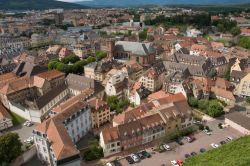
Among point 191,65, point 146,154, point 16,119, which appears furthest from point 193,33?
point 146,154

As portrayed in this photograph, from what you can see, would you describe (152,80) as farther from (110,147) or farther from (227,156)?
(227,156)

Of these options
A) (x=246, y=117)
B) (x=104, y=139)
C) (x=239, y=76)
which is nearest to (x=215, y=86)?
(x=239, y=76)

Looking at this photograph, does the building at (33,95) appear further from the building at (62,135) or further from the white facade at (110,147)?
the white facade at (110,147)

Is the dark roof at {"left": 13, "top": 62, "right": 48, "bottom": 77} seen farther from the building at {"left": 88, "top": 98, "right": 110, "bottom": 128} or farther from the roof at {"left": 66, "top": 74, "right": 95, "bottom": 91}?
the building at {"left": 88, "top": 98, "right": 110, "bottom": 128}

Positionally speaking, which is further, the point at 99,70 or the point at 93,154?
the point at 99,70

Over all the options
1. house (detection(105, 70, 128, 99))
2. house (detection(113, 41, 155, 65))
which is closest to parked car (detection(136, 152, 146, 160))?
house (detection(105, 70, 128, 99))

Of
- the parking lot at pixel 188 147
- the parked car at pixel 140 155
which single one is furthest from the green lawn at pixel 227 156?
the parked car at pixel 140 155

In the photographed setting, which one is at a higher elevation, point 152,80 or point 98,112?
point 152,80
